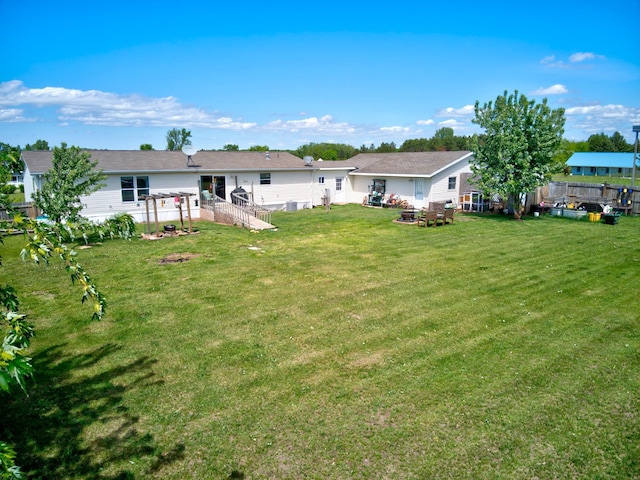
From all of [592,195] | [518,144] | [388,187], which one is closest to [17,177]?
[388,187]

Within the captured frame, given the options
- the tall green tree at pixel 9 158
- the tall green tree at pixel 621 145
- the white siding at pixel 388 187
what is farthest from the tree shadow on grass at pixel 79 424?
the tall green tree at pixel 621 145

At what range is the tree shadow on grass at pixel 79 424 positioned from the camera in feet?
16.0

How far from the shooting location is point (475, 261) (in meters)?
13.9

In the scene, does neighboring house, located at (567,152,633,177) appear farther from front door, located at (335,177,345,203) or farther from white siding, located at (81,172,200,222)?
white siding, located at (81,172,200,222)

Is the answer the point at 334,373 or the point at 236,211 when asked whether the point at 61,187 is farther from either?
the point at 334,373

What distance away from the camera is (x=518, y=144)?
72.9 feet

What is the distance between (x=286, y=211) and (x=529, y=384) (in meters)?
22.5

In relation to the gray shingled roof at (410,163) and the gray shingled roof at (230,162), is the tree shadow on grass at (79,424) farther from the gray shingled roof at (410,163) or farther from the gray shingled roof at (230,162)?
the gray shingled roof at (410,163)

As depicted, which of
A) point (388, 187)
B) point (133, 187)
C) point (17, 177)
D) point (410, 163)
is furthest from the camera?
point (17, 177)

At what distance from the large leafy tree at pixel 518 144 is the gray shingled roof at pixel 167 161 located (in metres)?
11.8

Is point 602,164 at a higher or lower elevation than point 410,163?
higher

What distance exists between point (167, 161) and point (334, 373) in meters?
21.3

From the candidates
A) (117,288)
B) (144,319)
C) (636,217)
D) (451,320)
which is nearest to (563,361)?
(451,320)

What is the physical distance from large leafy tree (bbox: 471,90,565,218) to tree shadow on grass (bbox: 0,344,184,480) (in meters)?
21.0
